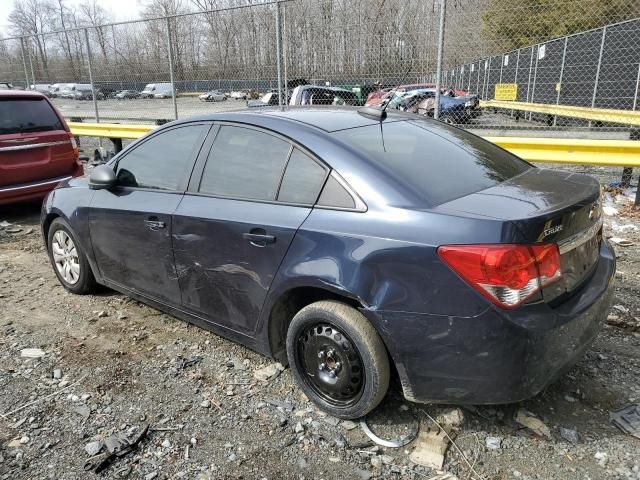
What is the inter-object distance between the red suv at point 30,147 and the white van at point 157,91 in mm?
3645

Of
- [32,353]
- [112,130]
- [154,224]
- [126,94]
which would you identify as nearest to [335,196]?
[154,224]

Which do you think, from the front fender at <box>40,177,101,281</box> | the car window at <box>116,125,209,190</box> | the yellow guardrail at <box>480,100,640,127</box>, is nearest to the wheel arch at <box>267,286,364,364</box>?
the car window at <box>116,125,209,190</box>

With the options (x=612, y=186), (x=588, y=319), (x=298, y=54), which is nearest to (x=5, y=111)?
(x=298, y=54)

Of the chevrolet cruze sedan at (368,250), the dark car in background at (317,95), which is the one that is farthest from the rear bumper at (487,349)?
the dark car in background at (317,95)

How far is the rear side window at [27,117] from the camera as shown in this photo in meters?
6.53

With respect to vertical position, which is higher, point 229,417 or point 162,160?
point 162,160

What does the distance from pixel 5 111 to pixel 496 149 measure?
6125mm

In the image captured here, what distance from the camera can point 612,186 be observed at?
7289 millimetres

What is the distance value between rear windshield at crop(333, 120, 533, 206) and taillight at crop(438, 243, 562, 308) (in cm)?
34

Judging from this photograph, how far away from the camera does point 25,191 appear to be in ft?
21.8

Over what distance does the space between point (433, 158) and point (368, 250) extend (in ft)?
2.59

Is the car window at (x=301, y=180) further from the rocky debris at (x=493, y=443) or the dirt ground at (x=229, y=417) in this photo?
the rocky debris at (x=493, y=443)

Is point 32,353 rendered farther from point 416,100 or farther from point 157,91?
point 157,91

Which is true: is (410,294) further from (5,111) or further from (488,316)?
(5,111)
